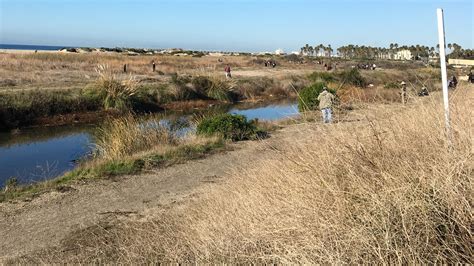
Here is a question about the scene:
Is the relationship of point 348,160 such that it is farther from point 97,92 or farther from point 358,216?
point 97,92

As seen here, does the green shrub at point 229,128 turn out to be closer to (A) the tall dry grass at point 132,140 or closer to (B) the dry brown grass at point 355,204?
(A) the tall dry grass at point 132,140

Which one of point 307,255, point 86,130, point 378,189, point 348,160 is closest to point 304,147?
point 348,160

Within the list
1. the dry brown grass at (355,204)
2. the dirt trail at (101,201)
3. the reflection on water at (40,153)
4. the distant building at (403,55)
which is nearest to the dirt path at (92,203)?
the dirt trail at (101,201)

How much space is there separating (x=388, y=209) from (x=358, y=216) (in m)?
0.26

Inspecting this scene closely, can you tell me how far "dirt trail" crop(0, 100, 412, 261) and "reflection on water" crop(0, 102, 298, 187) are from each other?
3.18 metres

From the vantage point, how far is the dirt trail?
7.94 m

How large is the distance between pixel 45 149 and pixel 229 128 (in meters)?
9.38

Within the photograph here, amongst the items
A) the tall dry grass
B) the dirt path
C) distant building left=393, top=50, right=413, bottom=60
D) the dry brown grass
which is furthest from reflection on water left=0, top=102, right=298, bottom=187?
distant building left=393, top=50, right=413, bottom=60

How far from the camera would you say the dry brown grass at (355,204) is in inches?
153

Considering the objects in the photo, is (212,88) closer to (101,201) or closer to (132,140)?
(132,140)

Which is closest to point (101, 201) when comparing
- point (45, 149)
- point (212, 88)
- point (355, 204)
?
point (355, 204)

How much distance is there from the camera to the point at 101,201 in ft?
33.6

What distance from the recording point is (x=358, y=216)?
417cm

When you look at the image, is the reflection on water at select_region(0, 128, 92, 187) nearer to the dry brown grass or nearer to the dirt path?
the dirt path
